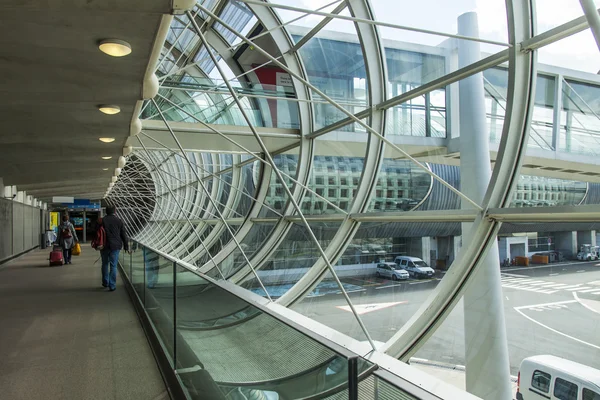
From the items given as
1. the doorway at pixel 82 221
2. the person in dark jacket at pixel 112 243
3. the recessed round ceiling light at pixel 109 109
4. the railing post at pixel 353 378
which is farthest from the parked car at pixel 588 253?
the doorway at pixel 82 221

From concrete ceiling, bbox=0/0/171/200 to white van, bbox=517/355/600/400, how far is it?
12.6 feet

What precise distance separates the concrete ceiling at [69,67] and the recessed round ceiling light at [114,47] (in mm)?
40

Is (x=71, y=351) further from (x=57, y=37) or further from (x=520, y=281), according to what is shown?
(x=520, y=281)

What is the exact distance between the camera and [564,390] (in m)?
3.62

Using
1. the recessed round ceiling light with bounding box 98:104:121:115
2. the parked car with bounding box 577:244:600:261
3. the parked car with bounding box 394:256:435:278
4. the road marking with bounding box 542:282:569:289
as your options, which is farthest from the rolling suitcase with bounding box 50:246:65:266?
the parked car with bounding box 577:244:600:261

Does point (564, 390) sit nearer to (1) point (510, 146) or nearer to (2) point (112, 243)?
(1) point (510, 146)

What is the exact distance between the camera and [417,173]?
19.3 feet

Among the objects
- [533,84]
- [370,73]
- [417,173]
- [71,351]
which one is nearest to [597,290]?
[533,84]

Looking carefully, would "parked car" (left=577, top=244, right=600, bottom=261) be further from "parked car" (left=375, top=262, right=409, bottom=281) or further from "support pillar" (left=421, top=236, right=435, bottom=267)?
"parked car" (left=375, top=262, right=409, bottom=281)

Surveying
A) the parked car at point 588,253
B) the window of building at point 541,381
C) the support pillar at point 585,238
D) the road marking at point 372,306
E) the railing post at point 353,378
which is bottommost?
the window of building at point 541,381

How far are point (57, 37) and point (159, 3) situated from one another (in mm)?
985

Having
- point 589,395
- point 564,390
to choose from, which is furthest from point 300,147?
point 589,395

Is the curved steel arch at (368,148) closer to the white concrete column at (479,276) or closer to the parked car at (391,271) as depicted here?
the parked car at (391,271)

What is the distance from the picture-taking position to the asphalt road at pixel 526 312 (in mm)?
3627
